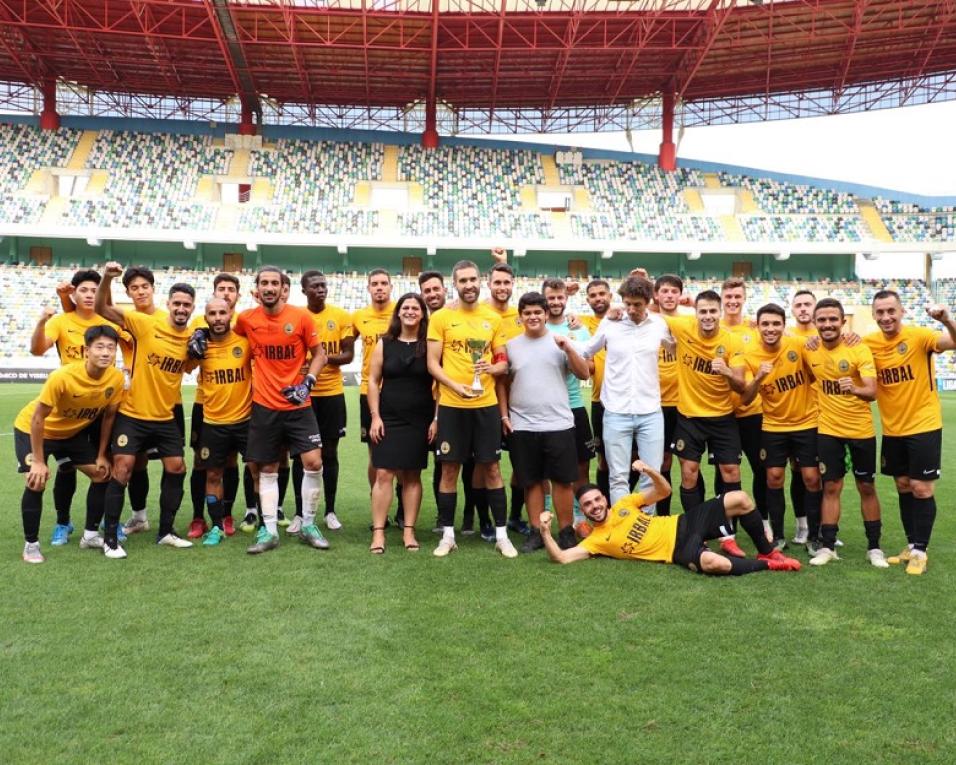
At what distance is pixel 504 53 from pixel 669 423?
88.6 ft

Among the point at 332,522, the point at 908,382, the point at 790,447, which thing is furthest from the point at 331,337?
the point at 908,382

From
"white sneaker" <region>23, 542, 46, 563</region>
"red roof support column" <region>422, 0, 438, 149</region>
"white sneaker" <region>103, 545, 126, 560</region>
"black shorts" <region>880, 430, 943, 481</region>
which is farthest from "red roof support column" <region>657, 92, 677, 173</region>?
"white sneaker" <region>23, 542, 46, 563</region>

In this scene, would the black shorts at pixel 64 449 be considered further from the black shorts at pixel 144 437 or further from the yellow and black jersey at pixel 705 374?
the yellow and black jersey at pixel 705 374

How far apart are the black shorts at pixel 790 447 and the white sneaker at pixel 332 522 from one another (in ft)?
11.4

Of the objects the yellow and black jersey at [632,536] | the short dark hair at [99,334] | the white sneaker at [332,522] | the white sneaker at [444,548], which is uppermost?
the short dark hair at [99,334]

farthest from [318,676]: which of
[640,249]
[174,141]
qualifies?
[174,141]

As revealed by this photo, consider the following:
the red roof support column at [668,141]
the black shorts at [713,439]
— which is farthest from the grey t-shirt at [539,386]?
the red roof support column at [668,141]

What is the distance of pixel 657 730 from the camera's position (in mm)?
3016

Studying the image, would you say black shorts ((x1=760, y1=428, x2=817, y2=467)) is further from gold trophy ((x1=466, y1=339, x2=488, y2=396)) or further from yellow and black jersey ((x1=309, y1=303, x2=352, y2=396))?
yellow and black jersey ((x1=309, y1=303, x2=352, y2=396))

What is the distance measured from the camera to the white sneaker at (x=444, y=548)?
18.6ft

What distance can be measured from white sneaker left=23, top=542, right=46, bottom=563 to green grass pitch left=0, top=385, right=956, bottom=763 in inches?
3.9

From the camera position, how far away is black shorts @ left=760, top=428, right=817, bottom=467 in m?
5.84

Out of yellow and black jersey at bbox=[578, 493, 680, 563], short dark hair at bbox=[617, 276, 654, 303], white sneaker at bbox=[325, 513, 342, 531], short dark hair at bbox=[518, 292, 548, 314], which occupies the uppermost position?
short dark hair at bbox=[617, 276, 654, 303]

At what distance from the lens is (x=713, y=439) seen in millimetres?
5809
